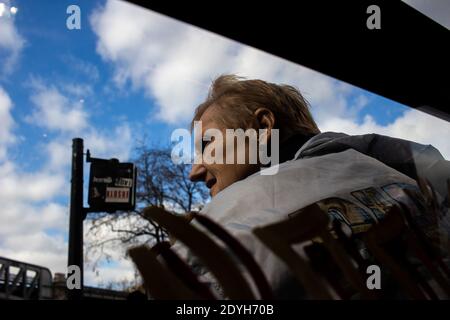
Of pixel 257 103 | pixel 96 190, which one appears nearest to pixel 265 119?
pixel 257 103

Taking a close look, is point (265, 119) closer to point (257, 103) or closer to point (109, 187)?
point (257, 103)

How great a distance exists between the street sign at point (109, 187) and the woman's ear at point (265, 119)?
359 cm

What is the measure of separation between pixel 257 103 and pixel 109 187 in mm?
3864

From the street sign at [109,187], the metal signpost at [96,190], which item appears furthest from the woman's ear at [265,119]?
the street sign at [109,187]

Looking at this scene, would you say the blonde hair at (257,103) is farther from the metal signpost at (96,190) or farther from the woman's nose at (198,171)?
the metal signpost at (96,190)

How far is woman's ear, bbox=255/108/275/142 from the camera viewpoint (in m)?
1.26

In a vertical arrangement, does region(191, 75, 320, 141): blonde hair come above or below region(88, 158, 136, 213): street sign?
below

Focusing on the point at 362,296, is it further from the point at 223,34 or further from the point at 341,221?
the point at 223,34

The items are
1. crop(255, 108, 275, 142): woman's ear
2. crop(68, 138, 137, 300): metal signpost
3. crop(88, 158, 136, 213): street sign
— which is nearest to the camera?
crop(255, 108, 275, 142): woman's ear

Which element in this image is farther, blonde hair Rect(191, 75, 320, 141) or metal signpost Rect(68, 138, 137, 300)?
metal signpost Rect(68, 138, 137, 300)

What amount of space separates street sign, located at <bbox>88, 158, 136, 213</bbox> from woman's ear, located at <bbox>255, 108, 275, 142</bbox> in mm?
3590

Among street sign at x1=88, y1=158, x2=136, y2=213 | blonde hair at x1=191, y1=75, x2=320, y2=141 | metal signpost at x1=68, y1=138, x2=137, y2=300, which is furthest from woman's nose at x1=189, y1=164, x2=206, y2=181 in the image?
street sign at x1=88, y1=158, x2=136, y2=213

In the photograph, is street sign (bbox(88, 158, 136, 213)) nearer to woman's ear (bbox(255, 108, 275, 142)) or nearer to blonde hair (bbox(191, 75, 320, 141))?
blonde hair (bbox(191, 75, 320, 141))

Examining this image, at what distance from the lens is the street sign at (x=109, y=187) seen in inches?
185
